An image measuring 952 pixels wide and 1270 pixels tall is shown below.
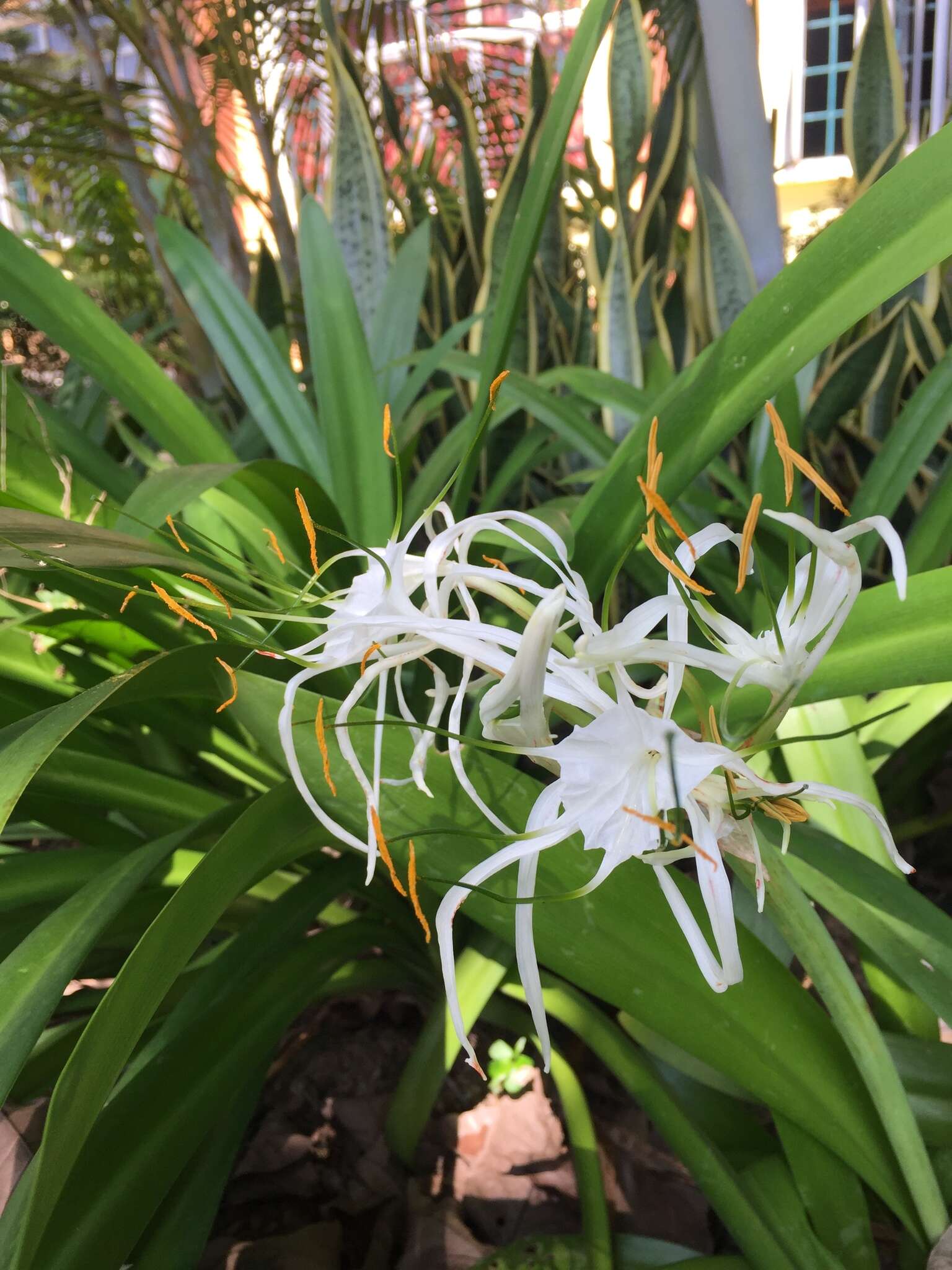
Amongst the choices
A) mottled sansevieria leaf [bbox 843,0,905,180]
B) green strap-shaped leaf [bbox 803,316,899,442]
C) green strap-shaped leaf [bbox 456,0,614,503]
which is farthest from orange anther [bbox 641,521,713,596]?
mottled sansevieria leaf [bbox 843,0,905,180]

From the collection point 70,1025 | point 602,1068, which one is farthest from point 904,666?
point 70,1025

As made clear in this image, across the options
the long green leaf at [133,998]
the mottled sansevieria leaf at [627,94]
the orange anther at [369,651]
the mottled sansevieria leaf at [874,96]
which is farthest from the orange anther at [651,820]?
the mottled sansevieria leaf at [874,96]

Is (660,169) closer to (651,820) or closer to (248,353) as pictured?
(248,353)

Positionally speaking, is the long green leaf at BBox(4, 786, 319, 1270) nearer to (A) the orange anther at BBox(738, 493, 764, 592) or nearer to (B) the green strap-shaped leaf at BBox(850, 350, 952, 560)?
(A) the orange anther at BBox(738, 493, 764, 592)

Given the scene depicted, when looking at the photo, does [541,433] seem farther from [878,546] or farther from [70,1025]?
[70,1025]

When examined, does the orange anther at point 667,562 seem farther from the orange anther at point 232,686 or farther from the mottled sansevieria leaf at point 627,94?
the mottled sansevieria leaf at point 627,94

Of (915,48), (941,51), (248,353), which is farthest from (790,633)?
(941,51)
